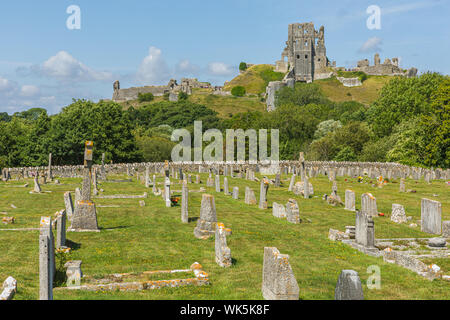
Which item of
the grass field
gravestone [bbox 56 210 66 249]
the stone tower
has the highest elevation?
the stone tower

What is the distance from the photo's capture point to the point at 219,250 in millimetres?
12625

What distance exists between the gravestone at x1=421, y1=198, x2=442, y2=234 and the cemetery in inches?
1.6

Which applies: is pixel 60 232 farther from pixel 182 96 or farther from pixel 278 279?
pixel 182 96

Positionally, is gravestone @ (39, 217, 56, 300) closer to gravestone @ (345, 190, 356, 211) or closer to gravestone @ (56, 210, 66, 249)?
gravestone @ (56, 210, 66, 249)

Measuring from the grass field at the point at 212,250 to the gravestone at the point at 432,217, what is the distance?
1.53ft

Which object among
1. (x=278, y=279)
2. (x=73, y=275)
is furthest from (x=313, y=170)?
(x=278, y=279)

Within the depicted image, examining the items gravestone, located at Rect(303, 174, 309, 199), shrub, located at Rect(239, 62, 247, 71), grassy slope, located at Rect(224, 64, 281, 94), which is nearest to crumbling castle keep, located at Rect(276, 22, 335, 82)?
grassy slope, located at Rect(224, 64, 281, 94)

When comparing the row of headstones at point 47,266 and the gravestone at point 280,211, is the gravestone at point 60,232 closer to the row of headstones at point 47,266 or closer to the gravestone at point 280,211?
the row of headstones at point 47,266

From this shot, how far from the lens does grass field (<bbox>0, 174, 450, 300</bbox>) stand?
1007 centimetres

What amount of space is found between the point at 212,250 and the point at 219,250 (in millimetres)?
1885

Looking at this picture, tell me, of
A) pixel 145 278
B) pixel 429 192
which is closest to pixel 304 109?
pixel 429 192

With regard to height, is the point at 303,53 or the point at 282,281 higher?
the point at 303,53

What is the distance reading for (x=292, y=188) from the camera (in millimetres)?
33812

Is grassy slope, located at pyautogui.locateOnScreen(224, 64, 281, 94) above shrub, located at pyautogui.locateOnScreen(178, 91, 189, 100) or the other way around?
above
